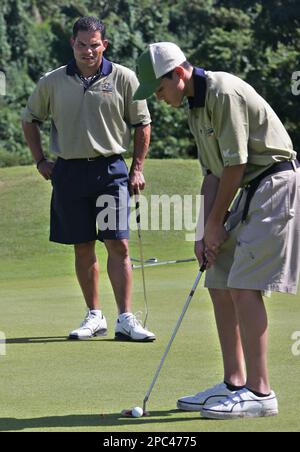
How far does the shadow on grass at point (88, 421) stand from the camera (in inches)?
208

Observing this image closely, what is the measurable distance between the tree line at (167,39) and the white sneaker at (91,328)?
19.8 metres

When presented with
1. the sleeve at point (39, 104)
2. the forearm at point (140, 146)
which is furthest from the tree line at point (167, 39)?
the forearm at point (140, 146)

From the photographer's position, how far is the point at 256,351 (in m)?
5.47

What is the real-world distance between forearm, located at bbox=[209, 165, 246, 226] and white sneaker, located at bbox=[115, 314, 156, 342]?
2.45 metres

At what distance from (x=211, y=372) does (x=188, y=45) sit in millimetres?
38608

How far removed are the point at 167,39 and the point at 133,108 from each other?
35916mm

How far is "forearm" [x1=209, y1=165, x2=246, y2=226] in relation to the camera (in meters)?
5.47

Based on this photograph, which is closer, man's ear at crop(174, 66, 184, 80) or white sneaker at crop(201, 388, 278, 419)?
white sneaker at crop(201, 388, 278, 419)

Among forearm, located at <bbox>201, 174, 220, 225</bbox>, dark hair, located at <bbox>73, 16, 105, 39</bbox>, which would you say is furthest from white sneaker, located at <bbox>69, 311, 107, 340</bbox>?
forearm, located at <bbox>201, 174, 220, 225</bbox>

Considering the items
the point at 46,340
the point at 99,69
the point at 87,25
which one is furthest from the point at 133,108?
the point at 46,340

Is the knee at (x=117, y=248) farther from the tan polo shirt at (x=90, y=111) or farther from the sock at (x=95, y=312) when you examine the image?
the tan polo shirt at (x=90, y=111)

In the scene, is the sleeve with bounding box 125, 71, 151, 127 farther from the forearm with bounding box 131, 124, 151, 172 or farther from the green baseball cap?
the green baseball cap
